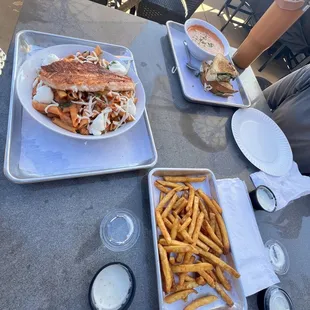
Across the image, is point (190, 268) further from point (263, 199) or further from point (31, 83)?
point (31, 83)

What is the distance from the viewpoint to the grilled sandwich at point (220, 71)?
139cm

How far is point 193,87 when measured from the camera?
1488 mm

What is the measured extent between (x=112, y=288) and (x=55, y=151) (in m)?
0.58

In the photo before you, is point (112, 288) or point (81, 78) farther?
point (81, 78)

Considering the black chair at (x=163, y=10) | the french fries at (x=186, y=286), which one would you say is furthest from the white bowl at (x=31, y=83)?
the black chair at (x=163, y=10)

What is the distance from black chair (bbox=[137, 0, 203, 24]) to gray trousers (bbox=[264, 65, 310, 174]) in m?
1.32

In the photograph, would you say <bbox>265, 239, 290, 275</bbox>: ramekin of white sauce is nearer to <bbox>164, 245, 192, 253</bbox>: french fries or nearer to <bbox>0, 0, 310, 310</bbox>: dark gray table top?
<bbox>0, 0, 310, 310</bbox>: dark gray table top

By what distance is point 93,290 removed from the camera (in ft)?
2.42

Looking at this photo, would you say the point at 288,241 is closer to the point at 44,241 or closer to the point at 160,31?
the point at 44,241

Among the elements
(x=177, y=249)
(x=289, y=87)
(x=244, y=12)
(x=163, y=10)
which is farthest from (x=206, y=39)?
(x=244, y=12)

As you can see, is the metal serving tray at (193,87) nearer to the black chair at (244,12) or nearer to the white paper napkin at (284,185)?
the white paper napkin at (284,185)

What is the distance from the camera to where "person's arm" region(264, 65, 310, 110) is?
1.74m

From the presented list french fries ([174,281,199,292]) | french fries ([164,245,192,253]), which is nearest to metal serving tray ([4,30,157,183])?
french fries ([164,245,192,253])

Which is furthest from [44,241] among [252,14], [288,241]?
→ [252,14]
